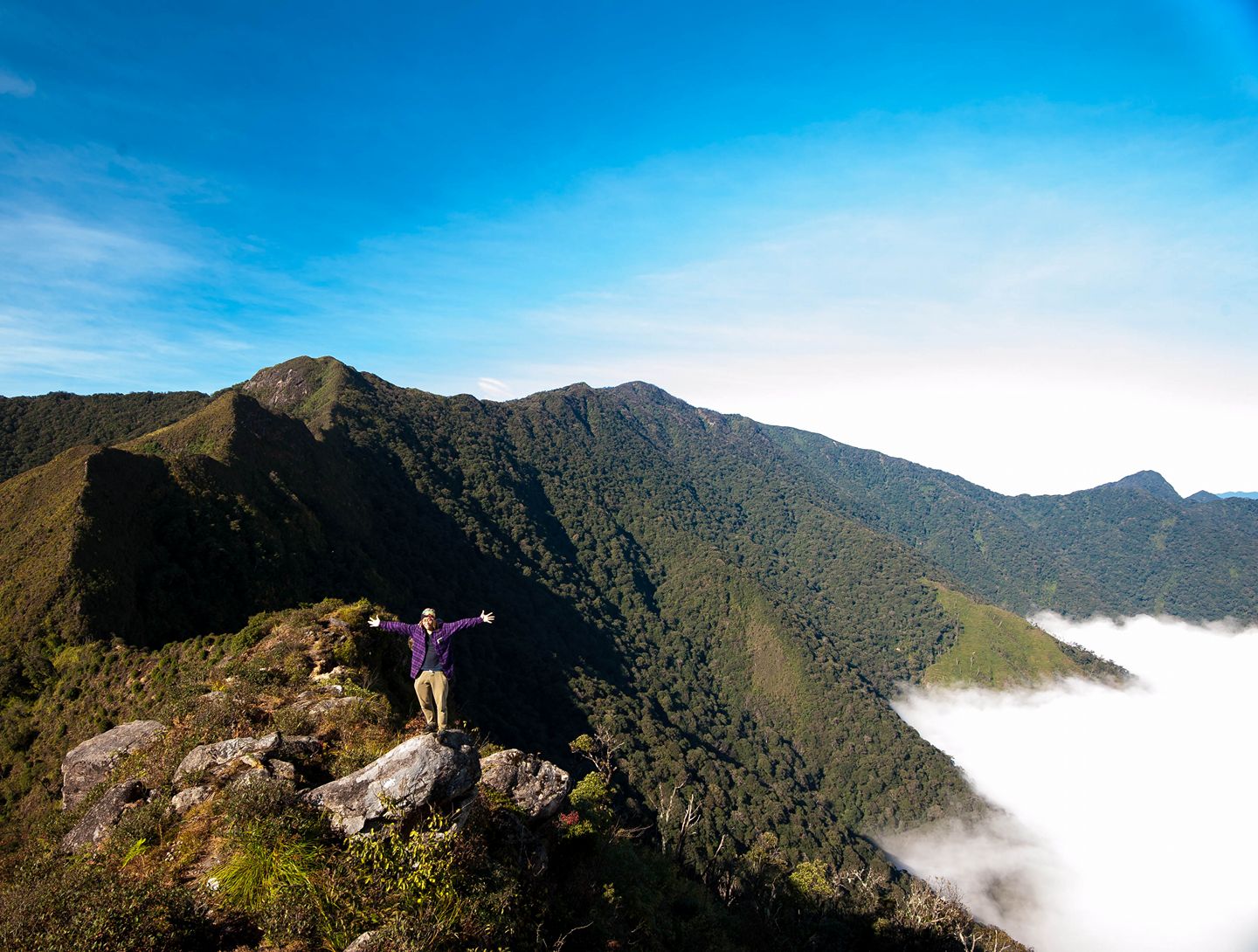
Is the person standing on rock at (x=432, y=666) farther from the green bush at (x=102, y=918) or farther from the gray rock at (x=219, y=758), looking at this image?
the green bush at (x=102, y=918)

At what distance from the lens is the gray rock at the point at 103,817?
31.1 ft

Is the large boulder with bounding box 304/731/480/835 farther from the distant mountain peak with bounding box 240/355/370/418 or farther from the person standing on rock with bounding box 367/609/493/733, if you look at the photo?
the distant mountain peak with bounding box 240/355/370/418

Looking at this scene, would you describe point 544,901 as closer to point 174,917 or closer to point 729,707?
point 174,917

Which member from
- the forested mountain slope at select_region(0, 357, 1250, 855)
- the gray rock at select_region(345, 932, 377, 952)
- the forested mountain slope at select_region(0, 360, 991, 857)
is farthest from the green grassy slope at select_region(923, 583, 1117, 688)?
the gray rock at select_region(345, 932, 377, 952)

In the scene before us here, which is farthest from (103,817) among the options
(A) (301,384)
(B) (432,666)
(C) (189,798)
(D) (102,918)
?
(A) (301,384)

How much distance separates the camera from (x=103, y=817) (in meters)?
9.75

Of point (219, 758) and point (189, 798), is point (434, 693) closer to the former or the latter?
point (219, 758)

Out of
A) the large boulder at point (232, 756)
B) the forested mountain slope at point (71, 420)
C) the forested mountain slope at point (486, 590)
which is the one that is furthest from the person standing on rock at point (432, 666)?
the forested mountain slope at point (71, 420)

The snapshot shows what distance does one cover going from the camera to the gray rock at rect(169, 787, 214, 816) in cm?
927

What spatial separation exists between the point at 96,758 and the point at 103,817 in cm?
404

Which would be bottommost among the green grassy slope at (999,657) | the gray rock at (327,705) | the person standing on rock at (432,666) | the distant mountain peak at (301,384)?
the green grassy slope at (999,657)

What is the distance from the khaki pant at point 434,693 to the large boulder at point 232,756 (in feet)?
8.95

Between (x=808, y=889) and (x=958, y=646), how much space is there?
583 ft

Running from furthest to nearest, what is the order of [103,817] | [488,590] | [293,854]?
[488,590] → [103,817] → [293,854]
